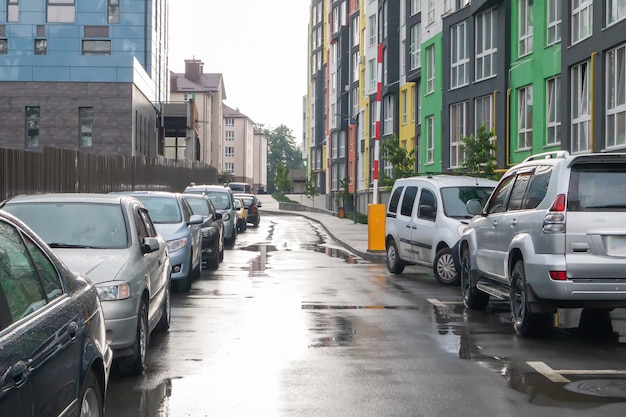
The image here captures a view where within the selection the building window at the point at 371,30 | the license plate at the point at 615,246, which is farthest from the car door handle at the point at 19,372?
the building window at the point at 371,30

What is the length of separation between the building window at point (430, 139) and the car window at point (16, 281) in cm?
3772

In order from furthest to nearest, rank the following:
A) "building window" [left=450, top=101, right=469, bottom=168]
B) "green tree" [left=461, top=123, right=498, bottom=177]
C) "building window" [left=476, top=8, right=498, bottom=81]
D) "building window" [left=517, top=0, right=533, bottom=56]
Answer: "building window" [left=450, top=101, right=469, bottom=168], "building window" [left=476, top=8, right=498, bottom=81], "building window" [left=517, top=0, right=533, bottom=56], "green tree" [left=461, top=123, right=498, bottom=177]

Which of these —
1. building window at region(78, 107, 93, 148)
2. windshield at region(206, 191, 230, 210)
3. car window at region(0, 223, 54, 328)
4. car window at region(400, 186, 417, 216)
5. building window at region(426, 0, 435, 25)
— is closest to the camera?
car window at region(0, 223, 54, 328)

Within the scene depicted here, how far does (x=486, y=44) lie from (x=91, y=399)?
30.4 m

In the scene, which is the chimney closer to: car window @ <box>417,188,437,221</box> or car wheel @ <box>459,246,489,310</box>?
car window @ <box>417,188,437,221</box>

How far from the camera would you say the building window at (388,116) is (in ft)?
168

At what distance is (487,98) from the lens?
3328 cm

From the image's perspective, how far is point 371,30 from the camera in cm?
5938

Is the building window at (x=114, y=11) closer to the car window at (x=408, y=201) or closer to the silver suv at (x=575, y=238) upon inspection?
the car window at (x=408, y=201)

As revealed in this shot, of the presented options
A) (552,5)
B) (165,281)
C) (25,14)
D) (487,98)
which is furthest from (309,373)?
(25,14)

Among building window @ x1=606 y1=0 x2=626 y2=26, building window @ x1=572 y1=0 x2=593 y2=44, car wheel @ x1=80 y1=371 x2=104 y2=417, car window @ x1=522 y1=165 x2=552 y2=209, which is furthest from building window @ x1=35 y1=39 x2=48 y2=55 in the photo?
car wheel @ x1=80 y1=371 x2=104 y2=417

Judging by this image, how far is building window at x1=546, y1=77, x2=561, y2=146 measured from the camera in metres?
26.9

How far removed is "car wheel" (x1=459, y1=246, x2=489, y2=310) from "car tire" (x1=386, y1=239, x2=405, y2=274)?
548 centimetres

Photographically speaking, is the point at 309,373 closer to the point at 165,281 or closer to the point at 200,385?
the point at 200,385
